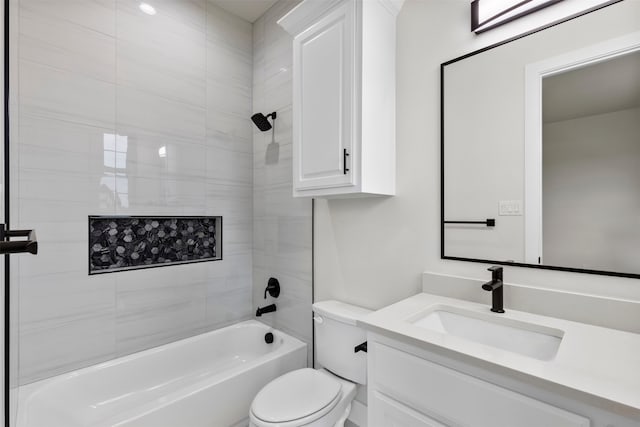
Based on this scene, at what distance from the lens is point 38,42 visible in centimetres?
166

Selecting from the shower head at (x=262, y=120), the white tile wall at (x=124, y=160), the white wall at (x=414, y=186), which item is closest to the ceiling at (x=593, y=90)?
the white wall at (x=414, y=186)

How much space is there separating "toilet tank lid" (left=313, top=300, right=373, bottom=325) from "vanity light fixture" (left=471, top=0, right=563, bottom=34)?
4.81ft

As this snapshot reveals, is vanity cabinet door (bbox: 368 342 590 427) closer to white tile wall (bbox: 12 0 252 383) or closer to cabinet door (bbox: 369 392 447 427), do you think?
cabinet door (bbox: 369 392 447 427)

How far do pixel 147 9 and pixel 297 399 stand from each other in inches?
99.2

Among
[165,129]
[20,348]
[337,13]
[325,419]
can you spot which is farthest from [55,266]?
[337,13]

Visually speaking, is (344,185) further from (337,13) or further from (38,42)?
(38,42)

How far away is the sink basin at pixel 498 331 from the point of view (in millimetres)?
1042

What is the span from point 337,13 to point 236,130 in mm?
1277

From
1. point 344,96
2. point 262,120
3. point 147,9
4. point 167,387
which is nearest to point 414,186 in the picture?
point 344,96

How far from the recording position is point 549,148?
1.20m

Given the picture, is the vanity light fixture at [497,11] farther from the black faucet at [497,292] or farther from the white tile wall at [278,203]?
the white tile wall at [278,203]

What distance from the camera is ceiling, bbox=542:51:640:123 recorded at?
41.4 inches

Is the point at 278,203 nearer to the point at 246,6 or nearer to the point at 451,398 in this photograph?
the point at 246,6

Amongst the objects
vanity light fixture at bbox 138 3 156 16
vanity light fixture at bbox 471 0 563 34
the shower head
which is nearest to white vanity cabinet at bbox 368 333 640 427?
vanity light fixture at bbox 471 0 563 34
